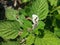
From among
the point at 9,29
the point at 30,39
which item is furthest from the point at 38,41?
the point at 9,29

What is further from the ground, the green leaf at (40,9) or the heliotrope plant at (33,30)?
the green leaf at (40,9)

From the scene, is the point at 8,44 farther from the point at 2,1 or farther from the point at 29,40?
the point at 2,1

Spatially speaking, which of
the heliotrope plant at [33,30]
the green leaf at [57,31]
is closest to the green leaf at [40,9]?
the heliotrope plant at [33,30]

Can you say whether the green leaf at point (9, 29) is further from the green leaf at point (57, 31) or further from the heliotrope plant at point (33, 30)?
the green leaf at point (57, 31)

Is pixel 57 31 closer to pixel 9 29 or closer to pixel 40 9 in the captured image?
pixel 40 9

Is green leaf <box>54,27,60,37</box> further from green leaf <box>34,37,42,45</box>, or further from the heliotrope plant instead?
green leaf <box>34,37,42,45</box>

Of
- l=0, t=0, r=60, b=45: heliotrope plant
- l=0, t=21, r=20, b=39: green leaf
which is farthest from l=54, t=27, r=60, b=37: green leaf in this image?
l=0, t=21, r=20, b=39: green leaf

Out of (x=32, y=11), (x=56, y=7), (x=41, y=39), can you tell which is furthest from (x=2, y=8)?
(x=41, y=39)

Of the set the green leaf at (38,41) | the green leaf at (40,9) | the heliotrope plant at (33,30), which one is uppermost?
the green leaf at (40,9)
